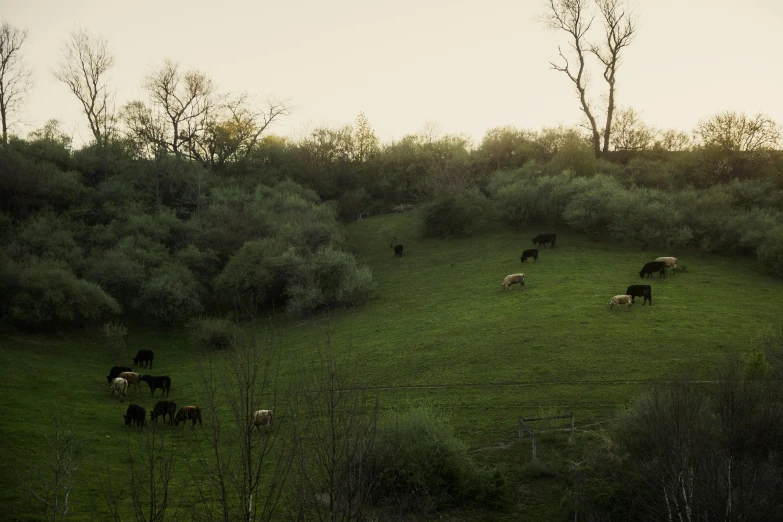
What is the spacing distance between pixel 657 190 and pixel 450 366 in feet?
117

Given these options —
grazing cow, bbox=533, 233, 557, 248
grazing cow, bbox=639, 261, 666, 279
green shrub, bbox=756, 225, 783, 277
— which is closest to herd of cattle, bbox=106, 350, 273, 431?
grazing cow, bbox=639, 261, 666, 279

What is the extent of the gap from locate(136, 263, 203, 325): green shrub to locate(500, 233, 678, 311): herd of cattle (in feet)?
77.2

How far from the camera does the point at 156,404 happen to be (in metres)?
27.9

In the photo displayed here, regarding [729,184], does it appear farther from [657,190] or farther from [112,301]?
[112,301]

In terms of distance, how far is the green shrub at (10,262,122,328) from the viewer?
134ft

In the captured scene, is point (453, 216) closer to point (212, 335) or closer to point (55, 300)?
point (212, 335)

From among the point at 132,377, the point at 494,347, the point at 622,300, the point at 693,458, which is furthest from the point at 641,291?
the point at 132,377

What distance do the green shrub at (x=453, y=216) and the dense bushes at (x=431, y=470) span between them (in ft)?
137

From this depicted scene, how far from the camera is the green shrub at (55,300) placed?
40.8 m

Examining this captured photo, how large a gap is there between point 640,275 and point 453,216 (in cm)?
2100

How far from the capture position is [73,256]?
165 ft

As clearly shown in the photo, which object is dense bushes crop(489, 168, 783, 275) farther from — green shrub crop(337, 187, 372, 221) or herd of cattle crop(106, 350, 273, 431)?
herd of cattle crop(106, 350, 273, 431)

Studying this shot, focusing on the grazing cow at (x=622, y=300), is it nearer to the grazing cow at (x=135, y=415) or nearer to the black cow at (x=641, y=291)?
the black cow at (x=641, y=291)

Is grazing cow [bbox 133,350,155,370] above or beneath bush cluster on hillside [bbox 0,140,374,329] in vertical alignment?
beneath
